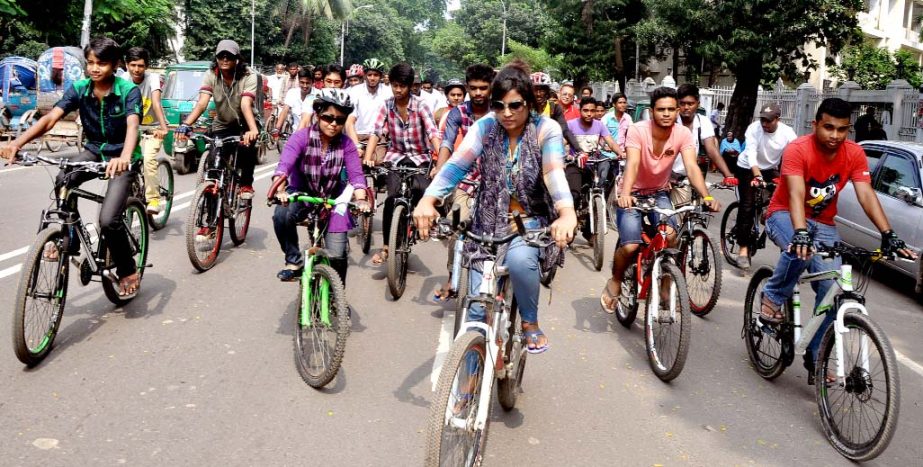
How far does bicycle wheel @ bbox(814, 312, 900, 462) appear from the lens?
13.5 feet

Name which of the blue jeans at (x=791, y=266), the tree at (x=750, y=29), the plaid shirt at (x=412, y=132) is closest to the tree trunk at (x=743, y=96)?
the tree at (x=750, y=29)

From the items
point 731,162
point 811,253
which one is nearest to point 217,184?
point 811,253

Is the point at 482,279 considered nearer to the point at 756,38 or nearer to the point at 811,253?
the point at 811,253

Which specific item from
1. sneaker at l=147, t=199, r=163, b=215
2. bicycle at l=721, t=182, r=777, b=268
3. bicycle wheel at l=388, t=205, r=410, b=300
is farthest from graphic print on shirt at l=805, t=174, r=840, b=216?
sneaker at l=147, t=199, r=163, b=215

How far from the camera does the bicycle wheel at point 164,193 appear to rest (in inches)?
364

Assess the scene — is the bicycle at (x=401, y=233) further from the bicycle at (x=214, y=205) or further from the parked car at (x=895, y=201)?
the parked car at (x=895, y=201)

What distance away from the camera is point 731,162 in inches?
618

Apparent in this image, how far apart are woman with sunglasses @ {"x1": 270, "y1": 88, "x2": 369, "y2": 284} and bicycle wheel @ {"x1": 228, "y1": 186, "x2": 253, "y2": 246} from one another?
2.94m

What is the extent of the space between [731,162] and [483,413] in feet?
43.5

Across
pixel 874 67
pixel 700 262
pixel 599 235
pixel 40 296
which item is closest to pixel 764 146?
pixel 599 235

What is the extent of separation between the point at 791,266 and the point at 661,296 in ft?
2.71

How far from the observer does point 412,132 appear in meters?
7.93

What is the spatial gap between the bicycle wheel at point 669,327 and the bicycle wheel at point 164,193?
585 cm

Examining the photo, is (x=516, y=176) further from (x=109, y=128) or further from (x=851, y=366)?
(x=109, y=128)
